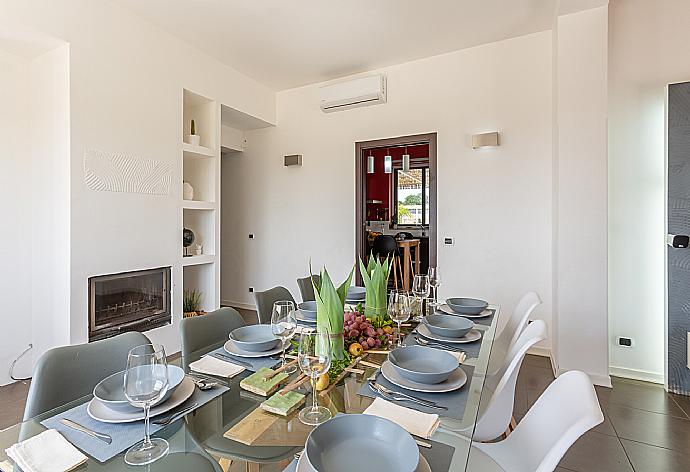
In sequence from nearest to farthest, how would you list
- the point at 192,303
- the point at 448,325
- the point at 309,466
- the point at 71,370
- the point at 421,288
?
1. the point at 309,466
2. the point at 71,370
3. the point at 448,325
4. the point at 421,288
5. the point at 192,303

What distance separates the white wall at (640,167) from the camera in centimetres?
290

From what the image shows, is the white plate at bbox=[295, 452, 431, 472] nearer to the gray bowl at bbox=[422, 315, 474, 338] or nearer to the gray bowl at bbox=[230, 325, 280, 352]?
the gray bowl at bbox=[230, 325, 280, 352]

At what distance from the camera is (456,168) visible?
3967 millimetres

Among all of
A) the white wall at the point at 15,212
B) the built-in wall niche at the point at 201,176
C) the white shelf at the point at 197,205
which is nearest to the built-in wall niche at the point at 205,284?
the white shelf at the point at 197,205

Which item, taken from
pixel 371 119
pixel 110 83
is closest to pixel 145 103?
pixel 110 83

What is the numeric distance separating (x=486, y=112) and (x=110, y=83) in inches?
133

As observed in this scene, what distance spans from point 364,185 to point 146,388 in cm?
384

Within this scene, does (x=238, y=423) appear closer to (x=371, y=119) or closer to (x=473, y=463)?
(x=473, y=463)

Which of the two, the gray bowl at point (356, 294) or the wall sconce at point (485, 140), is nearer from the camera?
the gray bowl at point (356, 294)

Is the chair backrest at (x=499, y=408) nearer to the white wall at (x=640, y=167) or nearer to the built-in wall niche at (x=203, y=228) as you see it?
the white wall at (x=640, y=167)

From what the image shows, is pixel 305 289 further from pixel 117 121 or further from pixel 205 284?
pixel 117 121

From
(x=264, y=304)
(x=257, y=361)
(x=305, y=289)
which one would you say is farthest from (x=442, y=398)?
(x=305, y=289)

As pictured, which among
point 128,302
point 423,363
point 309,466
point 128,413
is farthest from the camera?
point 128,302

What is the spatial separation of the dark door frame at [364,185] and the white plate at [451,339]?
221 centimetres
